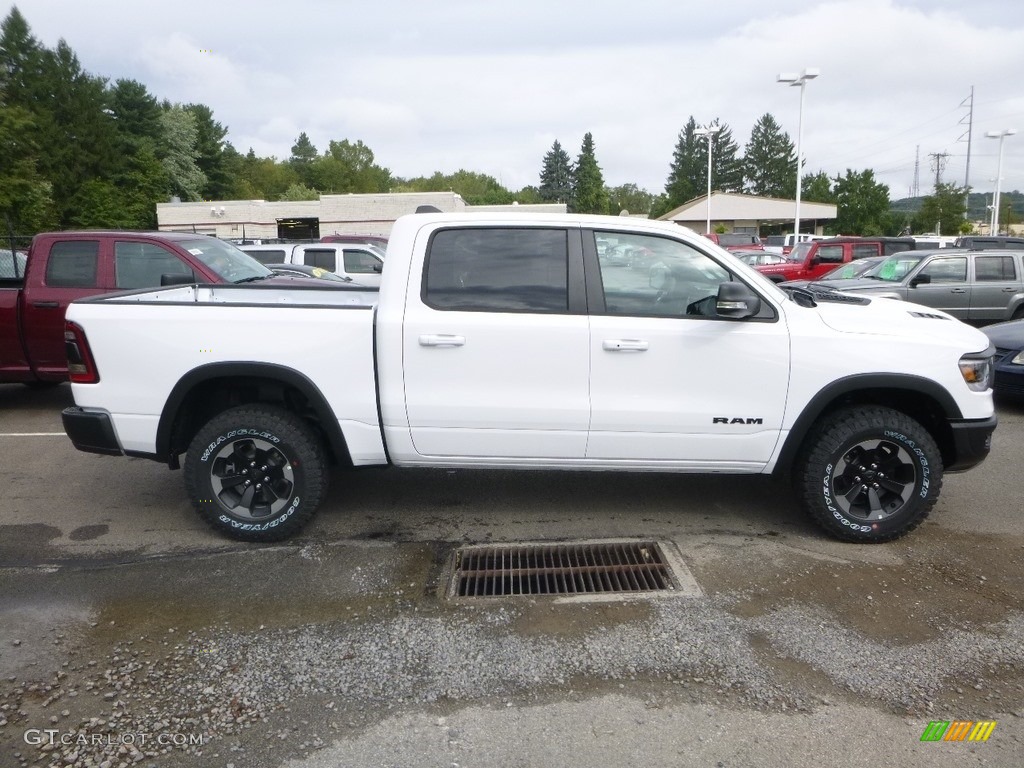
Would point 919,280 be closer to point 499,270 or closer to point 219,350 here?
point 499,270

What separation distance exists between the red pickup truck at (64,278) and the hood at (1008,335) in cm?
794

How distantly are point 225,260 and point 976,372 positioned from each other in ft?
23.5

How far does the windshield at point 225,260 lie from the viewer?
7.87 metres

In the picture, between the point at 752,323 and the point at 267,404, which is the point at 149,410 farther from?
the point at 752,323

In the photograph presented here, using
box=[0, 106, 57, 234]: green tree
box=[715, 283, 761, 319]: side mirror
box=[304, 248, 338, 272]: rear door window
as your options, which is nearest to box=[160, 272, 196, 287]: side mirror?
box=[715, 283, 761, 319]: side mirror

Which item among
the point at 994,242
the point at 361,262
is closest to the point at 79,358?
the point at 361,262

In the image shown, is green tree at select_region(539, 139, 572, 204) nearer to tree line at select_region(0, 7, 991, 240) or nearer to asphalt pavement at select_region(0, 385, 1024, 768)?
tree line at select_region(0, 7, 991, 240)

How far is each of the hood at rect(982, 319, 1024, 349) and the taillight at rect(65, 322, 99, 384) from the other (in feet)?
27.2

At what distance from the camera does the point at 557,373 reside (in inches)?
164

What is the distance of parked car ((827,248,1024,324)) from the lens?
40.1 ft

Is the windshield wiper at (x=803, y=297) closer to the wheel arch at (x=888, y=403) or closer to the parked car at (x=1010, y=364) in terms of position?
the wheel arch at (x=888, y=403)

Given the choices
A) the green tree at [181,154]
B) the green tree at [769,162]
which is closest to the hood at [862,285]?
the green tree at [181,154]

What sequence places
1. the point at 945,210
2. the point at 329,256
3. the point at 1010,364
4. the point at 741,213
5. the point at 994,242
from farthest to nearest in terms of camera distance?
1. the point at 741,213
2. the point at 945,210
3. the point at 994,242
4. the point at 329,256
5. the point at 1010,364

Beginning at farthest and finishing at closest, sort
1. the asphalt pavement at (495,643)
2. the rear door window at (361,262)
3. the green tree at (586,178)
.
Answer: the green tree at (586,178)
the rear door window at (361,262)
the asphalt pavement at (495,643)
